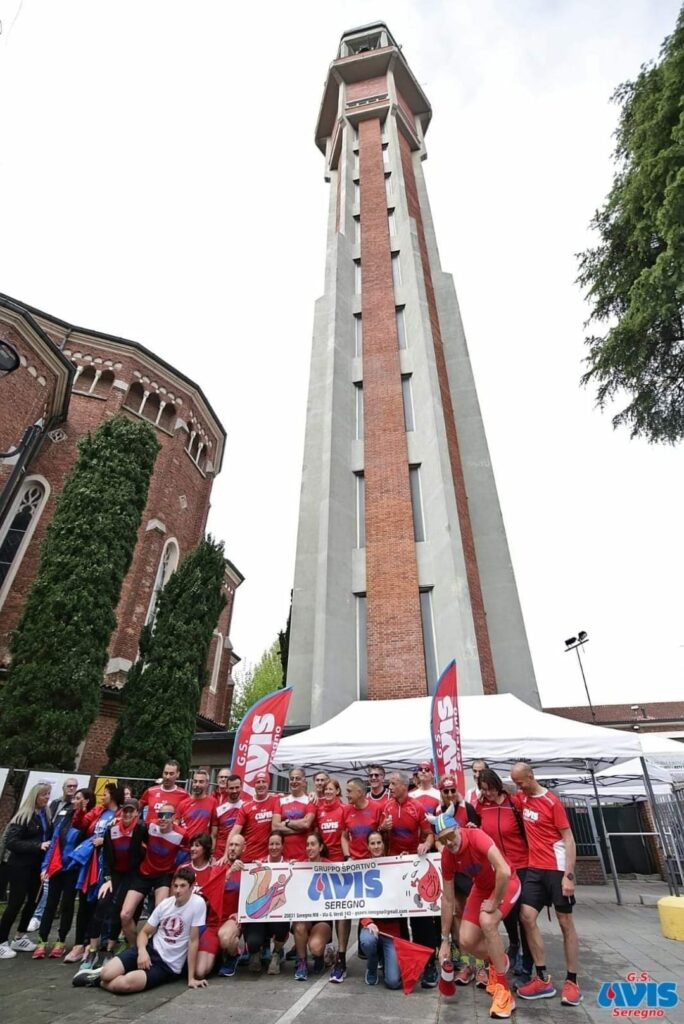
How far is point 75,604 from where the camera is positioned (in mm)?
14172

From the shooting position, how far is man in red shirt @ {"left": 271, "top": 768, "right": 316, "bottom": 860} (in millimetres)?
5848

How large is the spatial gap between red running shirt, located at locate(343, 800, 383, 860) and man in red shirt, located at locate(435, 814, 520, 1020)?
110 centimetres

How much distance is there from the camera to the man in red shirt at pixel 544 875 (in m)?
4.38

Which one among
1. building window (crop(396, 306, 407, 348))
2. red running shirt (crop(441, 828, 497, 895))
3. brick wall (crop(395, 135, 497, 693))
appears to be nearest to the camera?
red running shirt (crop(441, 828, 497, 895))

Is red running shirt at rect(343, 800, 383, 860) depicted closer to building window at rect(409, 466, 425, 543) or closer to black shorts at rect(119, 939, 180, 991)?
black shorts at rect(119, 939, 180, 991)

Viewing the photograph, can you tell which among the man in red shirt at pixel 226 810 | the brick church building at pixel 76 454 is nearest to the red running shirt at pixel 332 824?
the man in red shirt at pixel 226 810

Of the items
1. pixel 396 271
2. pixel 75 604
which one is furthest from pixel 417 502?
pixel 396 271

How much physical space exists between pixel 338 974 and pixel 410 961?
30.3 inches

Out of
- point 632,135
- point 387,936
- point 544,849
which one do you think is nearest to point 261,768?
point 387,936

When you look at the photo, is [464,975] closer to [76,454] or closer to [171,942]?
[171,942]

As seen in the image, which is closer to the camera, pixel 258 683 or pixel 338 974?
pixel 338 974

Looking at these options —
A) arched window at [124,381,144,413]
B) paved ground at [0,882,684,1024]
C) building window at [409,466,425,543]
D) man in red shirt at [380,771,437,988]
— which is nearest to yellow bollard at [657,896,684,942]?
paved ground at [0,882,684,1024]

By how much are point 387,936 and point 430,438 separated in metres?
14.4

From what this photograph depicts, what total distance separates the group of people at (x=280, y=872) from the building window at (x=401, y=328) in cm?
1768
